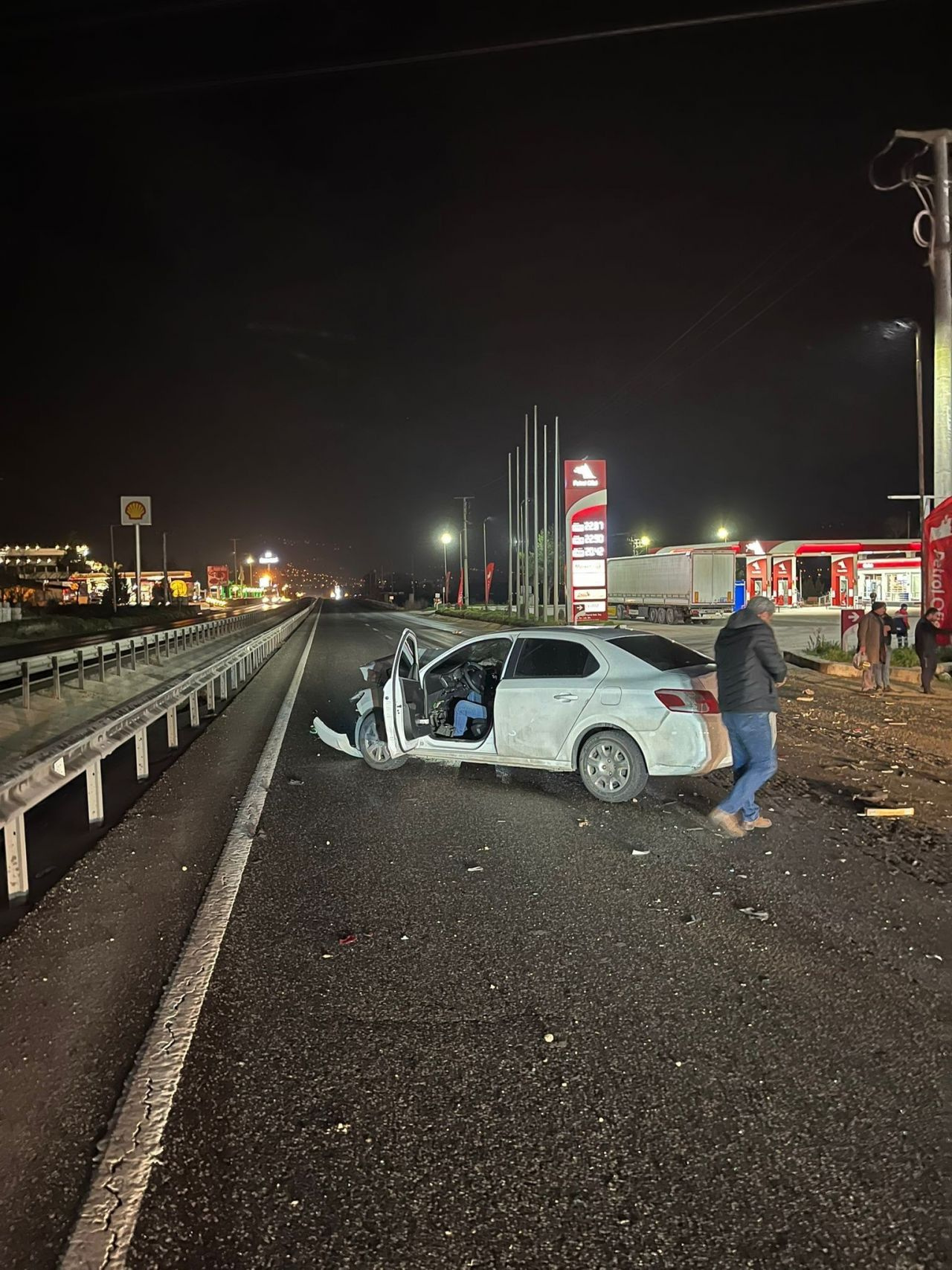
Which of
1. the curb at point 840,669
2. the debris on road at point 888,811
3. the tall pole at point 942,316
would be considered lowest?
the debris on road at point 888,811

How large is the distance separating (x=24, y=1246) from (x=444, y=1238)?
4.01 ft

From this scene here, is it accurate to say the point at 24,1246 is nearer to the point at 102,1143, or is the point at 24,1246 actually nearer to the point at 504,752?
the point at 102,1143

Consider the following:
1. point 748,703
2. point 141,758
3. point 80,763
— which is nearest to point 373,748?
point 141,758

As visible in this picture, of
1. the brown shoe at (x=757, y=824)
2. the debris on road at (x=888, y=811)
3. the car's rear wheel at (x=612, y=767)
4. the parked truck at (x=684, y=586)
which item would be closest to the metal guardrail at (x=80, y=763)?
the car's rear wheel at (x=612, y=767)

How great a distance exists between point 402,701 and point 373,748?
115 cm

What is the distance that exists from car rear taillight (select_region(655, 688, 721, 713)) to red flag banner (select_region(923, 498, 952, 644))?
13420mm

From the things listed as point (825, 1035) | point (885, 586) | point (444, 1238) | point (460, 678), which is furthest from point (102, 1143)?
point (885, 586)

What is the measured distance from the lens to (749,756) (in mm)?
7051

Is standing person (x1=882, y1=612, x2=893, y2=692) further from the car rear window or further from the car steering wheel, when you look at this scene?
the car rear window

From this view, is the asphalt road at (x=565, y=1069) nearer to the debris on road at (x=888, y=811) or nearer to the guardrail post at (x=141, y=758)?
the debris on road at (x=888, y=811)

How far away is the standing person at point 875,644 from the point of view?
16.4m

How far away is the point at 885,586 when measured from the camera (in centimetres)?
6081

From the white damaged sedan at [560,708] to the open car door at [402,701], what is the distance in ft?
0.04

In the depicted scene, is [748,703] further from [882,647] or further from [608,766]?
[882,647]
